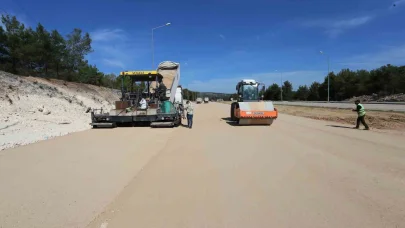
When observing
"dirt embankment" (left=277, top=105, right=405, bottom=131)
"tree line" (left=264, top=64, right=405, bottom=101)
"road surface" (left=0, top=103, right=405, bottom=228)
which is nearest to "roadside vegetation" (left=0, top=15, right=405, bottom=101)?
"tree line" (left=264, top=64, right=405, bottom=101)

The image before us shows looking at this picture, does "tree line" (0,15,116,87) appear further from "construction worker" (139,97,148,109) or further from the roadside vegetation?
"construction worker" (139,97,148,109)

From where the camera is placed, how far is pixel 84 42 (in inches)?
2089

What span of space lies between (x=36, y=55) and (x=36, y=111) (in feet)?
55.5

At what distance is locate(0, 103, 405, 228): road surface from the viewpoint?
466 centimetres

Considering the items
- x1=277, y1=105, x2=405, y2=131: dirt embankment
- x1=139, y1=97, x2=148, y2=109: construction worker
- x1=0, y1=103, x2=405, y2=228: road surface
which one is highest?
x1=139, y1=97, x2=148, y2=109: construction worker

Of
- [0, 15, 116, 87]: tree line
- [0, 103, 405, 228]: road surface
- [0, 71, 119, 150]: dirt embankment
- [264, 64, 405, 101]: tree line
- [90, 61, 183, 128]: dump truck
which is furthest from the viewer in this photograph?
[264, 64, 405, 101]: tree line

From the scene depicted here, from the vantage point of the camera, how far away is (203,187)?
6203 mm

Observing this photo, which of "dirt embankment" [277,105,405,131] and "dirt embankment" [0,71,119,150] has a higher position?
"dirt embankment" [0,71,119,150]

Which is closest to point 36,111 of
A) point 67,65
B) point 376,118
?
point 376,118

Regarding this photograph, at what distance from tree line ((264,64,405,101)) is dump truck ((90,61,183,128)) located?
54102 millimetres

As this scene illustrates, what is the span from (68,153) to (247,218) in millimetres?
7033

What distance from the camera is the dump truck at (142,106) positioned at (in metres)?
18.3

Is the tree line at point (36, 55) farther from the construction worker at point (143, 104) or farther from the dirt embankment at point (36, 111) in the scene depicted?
the construction worker at point (143, 104)

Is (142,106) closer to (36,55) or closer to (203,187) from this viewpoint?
(203,187)
